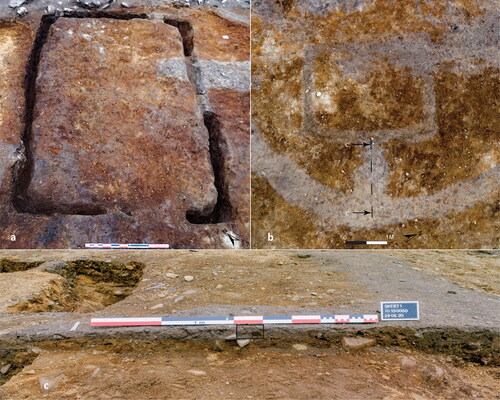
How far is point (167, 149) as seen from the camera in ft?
11.2

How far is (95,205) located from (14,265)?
90cm

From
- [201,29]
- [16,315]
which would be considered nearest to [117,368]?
[16,315]

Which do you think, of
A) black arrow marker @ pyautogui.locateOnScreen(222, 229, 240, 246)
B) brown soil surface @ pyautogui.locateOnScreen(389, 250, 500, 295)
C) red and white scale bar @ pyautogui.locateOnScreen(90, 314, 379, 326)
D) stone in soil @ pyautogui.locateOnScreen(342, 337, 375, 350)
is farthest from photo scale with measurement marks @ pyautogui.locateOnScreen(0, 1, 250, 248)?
brown soil surface @ pyautogui.locateOnScreen(389, 250, 500, 295)

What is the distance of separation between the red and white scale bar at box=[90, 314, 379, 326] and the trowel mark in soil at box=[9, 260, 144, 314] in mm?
448

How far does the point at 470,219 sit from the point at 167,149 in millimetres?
1987

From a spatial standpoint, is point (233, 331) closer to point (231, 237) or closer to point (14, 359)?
point (231, 237)

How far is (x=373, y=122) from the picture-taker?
346 cm

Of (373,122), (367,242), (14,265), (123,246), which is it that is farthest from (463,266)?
(14,265)

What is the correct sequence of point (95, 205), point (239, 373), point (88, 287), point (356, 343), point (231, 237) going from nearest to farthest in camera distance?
point (239, 373)
point (356, 343)
point (95, 205)
point (231, 237)
point (88, 287)

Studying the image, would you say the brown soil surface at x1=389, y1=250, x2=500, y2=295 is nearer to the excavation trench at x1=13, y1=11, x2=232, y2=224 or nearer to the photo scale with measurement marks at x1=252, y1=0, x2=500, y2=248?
the photo scale with measurement marks at x1=252, y1=0, x2=500, y2=248

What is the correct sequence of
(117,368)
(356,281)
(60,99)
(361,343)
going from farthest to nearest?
(356,281), (60,99), (361,343), (117,368)

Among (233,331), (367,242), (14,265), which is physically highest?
(367,242)

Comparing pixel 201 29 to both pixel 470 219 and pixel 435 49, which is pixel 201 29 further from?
pixel 470 219

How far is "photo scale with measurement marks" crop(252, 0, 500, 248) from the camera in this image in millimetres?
3441
